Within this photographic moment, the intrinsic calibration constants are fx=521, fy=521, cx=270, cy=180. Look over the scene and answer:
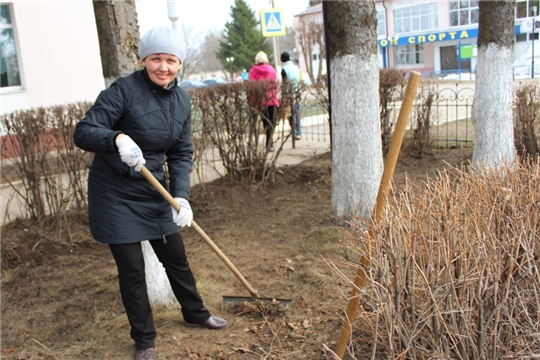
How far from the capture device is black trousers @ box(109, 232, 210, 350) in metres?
2.74

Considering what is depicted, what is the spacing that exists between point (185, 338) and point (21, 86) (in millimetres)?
9442

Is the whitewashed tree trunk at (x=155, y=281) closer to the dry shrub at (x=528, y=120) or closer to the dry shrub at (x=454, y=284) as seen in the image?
the dry shrub at (x=454, y=284)

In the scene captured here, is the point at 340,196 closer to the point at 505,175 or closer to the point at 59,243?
the point at 505,175

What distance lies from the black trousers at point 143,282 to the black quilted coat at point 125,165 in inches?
3.3

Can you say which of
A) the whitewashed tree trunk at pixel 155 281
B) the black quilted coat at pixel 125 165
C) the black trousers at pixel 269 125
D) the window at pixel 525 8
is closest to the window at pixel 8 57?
the black trousers at pixel 269 125

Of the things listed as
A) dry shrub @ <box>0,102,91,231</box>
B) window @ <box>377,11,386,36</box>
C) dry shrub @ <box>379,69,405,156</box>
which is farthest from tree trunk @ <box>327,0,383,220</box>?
window @ <box>377,11,386,36</box>

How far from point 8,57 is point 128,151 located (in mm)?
9843

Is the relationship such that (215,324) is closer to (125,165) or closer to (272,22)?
(125,165)

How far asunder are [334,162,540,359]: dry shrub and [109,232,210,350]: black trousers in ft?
3.93

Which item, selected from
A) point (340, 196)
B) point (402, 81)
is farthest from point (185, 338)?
point (402, 81)

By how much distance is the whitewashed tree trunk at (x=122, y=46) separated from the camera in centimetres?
334

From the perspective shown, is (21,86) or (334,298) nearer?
(334,298)

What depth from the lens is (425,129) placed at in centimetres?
724

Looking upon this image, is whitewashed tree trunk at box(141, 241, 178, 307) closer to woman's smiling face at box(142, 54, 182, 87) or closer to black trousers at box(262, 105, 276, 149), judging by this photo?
woman's smiling face at box(142, 54, 182, 87)
